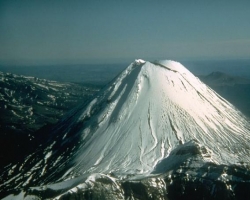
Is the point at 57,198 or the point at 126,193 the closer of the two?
the point at 57,198

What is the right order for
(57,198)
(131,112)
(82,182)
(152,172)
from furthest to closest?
(131,112), (152,172), (82,182), (57,198)

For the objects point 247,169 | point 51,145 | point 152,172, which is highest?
point 247,169

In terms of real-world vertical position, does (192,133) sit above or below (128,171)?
above

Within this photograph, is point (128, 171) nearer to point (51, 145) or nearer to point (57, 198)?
point (57, 198)

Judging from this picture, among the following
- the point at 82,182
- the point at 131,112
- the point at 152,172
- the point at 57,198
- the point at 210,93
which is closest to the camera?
the point at 57,198

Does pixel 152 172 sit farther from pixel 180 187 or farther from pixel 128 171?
pixel 180 187

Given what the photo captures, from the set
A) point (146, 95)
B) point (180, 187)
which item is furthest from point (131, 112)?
point (180, 187)
